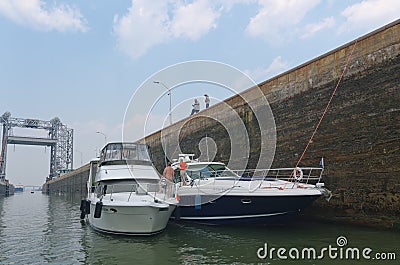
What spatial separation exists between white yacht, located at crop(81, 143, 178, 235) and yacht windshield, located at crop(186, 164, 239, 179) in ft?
4.75

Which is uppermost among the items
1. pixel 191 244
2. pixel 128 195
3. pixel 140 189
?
pixel 140 189

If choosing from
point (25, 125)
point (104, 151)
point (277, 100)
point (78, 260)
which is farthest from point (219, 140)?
point (25, 125)

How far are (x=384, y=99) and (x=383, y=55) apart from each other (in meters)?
1.42

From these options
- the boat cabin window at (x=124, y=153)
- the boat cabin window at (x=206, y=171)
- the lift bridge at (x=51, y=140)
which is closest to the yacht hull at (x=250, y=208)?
the boat cabin window at (x=206, y=171)

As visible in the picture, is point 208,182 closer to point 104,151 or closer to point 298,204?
point 298,204

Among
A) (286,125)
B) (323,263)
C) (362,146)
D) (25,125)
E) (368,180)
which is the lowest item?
(323,263)

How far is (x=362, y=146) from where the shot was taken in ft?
35.3

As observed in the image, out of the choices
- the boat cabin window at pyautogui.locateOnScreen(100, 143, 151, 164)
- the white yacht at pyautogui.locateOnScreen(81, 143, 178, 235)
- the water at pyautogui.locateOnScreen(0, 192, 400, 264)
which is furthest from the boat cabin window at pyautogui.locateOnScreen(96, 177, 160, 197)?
the boat cabin window at pyautogui.locateOnScreen(100, 143, 151, 164)

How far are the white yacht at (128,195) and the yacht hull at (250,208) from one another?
1.14 m

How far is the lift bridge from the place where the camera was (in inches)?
2650

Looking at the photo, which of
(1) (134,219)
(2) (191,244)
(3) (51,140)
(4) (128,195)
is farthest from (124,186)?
(3) (51,140)

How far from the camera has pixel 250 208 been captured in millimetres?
10672

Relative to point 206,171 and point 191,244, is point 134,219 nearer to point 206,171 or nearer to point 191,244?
point 191,244

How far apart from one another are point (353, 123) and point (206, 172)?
5.34 m
